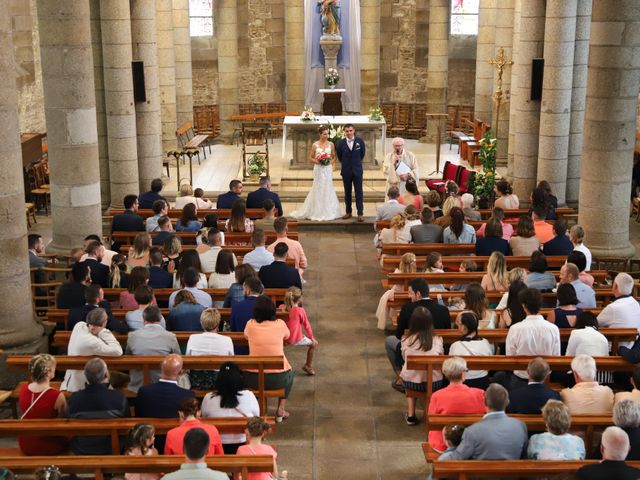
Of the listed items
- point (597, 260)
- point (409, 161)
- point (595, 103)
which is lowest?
point (597, 260)

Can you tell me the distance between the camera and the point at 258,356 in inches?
376

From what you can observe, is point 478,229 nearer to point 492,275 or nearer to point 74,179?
point 492,275

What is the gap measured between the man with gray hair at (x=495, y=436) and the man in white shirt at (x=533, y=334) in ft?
6.16

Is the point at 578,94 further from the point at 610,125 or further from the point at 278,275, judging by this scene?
the point at 278,275

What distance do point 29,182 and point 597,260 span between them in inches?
487

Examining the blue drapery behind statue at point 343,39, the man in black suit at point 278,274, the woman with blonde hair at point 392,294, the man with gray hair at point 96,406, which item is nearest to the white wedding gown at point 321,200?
the woman with blonde hair at point 392,294

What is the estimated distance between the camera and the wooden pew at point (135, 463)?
290 inches

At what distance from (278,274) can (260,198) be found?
441 centimetres

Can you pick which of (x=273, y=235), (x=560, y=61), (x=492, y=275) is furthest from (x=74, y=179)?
(x=560, y=61)

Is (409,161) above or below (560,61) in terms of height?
below

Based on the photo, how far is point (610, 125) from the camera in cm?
1475

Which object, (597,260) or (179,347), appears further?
(597,260)

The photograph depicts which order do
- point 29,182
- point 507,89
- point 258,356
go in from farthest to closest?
point 507,89
point 29,182
point 258,356

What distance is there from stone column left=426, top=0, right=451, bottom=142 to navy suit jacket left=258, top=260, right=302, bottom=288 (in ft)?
54.5
